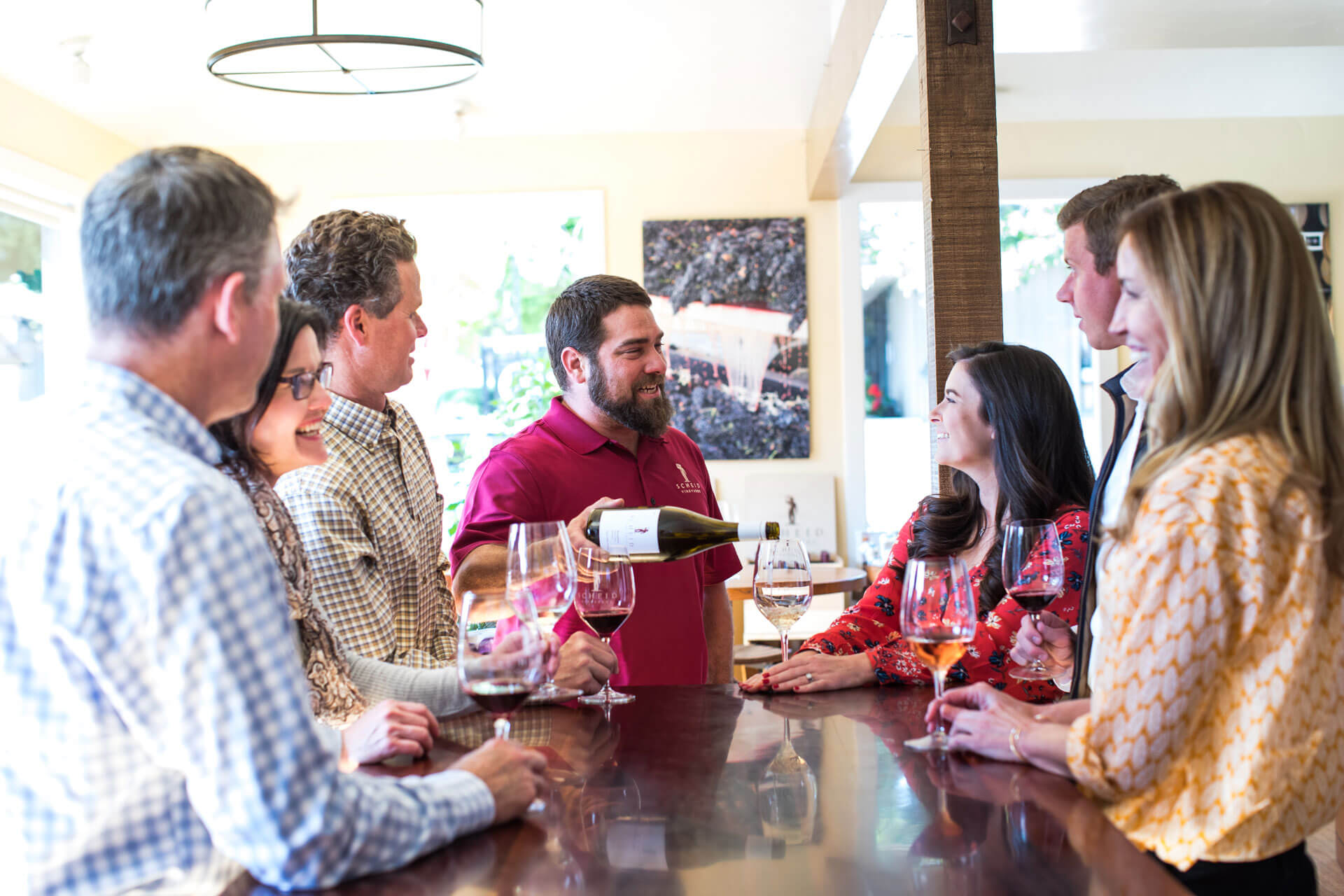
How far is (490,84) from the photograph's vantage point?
5.17 metres

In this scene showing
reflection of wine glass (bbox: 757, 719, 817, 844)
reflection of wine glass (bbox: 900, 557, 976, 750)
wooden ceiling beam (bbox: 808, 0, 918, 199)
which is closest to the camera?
reflection of wine glass (bbox: 757, 719, 817, 844)

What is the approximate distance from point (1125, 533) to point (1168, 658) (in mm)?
136

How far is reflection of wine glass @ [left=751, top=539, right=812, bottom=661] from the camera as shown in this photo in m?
1.64

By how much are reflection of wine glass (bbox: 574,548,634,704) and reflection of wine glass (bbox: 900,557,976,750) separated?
0.46 meters

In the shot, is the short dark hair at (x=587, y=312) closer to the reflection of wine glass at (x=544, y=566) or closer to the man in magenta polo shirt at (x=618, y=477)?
the man in magenta polo shirt at (x=618, y=477)

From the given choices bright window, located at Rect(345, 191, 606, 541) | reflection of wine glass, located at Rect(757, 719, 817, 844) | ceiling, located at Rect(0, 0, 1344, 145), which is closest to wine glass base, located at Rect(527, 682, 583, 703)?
reflection of wine glass, located at Rect(757, 719, 817, 844)

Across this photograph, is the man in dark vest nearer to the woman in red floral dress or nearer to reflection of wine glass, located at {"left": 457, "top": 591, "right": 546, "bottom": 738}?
the woman in red floral dress

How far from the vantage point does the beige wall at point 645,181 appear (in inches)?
232

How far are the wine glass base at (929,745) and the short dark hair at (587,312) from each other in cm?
139

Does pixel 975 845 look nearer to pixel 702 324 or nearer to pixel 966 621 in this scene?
pixel 966 621

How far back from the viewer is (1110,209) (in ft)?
6.07

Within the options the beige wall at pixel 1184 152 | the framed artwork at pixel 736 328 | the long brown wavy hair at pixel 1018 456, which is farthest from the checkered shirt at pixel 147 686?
the beige wall at pixel 1184 152

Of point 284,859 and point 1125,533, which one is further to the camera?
point 1125,533

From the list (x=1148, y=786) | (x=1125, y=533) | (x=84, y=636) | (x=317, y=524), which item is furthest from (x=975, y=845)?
(x=317, y=524)
